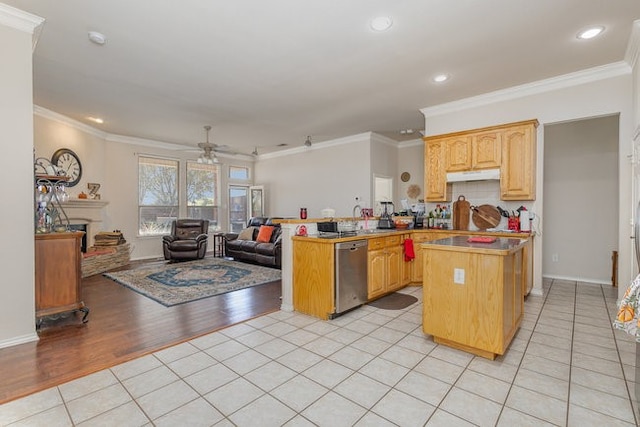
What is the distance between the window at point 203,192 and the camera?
316 inches

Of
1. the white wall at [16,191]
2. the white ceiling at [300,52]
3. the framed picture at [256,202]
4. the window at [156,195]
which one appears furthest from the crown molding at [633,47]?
the window at [156,195]

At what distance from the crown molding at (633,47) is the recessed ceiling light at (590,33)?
9.6 inches

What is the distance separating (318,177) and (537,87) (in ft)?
15.6

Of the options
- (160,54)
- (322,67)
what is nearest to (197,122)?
(160,54)

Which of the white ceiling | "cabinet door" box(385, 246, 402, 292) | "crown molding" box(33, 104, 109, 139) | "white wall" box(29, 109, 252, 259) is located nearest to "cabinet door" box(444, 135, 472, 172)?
the white ceiling

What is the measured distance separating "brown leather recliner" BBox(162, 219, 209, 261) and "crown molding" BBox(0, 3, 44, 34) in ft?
14.6

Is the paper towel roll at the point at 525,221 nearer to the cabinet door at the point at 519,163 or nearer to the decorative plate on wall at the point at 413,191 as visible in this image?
the cabinet door at the point at 519,163

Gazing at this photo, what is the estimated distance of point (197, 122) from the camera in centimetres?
588

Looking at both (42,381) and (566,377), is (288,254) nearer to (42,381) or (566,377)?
(42,381)

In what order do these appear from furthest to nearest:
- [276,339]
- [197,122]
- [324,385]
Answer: [197,122] → [276,339] → [324,385]

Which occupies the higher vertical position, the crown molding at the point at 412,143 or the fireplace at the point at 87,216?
the crown molding at the point at 412,143

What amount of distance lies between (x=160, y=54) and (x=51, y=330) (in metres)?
3.02

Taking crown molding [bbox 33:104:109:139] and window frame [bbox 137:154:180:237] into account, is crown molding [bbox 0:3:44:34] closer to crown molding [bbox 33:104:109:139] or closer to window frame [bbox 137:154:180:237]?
crown molding [bbox 33:104:109:139]

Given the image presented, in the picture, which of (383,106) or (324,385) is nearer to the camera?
(324,385)
